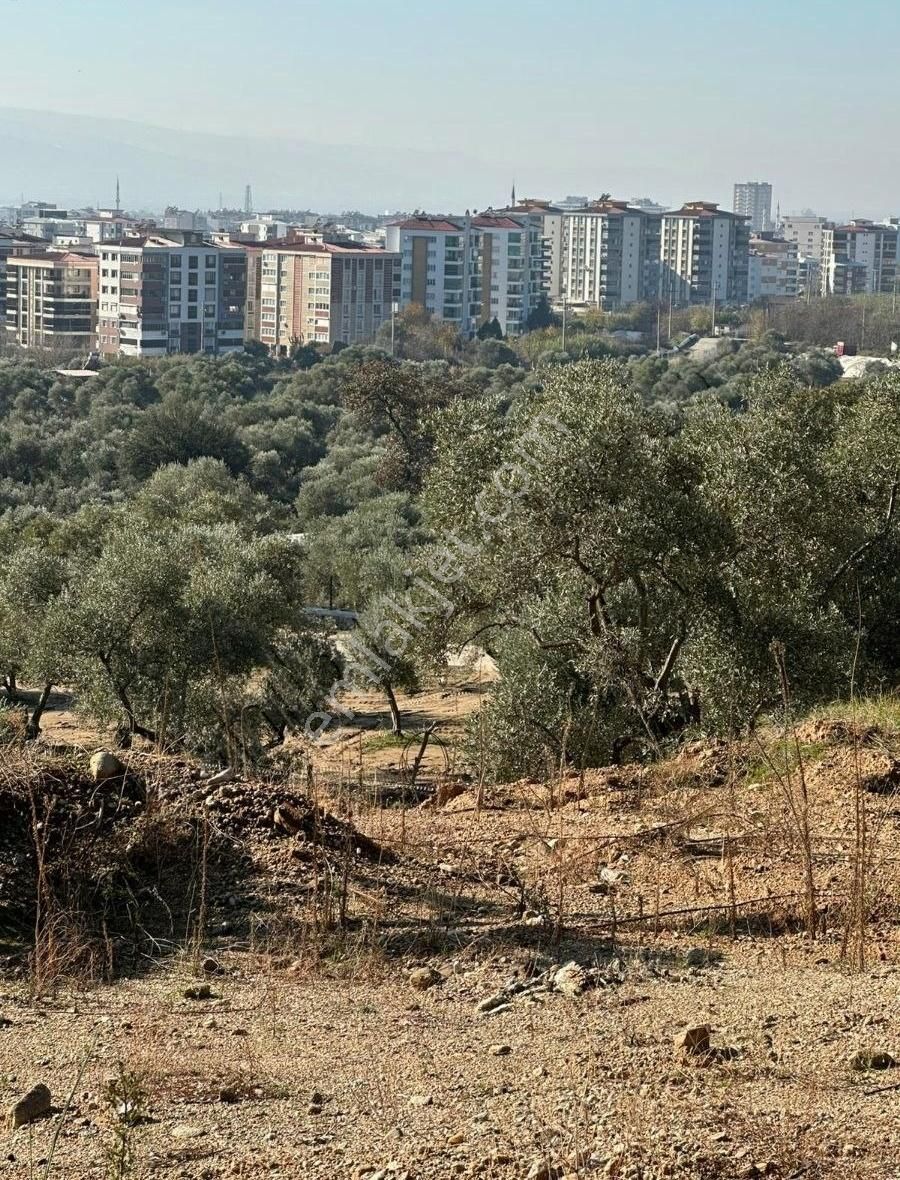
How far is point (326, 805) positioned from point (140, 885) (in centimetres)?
144

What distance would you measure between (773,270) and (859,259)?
9.64 metres

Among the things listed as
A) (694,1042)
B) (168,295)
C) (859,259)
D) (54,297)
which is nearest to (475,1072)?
(694,1042)

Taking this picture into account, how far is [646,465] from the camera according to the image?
12.0 meters

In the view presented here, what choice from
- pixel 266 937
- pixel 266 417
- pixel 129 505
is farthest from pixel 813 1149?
pixel 266 417

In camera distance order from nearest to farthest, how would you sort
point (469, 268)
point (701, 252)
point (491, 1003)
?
point (491, 1003)
point (469, 268)
point (701, 252)

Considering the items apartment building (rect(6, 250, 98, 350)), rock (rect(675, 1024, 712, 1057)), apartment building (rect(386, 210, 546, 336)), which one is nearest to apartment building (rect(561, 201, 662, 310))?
apartment building (rect(386, 210, 546, 336))

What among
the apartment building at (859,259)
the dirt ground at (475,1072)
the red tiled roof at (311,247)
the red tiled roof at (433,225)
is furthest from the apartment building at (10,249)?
the dirt ground at (475,1072)

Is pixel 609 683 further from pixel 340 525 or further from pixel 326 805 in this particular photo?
pixel 340 525

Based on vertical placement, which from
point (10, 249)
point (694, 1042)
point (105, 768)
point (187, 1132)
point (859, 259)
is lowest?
point (187, 1132)

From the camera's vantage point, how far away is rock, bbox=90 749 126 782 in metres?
6.26

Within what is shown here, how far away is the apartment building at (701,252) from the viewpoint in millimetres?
138125

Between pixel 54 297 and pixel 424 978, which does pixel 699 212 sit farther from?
pixel 424 978

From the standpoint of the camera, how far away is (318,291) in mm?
102125

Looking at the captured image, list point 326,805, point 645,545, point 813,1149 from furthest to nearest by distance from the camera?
point 645,545 < point 326,805 < point 813,1149
